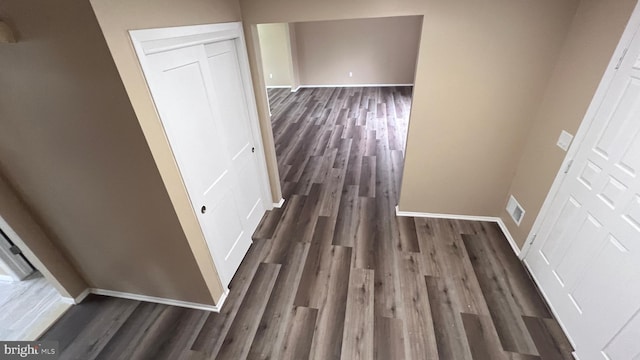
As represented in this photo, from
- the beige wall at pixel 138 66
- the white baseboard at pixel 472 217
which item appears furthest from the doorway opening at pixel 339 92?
the beige wall at pixel 138 66

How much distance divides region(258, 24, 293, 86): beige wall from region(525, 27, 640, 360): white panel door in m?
7.46

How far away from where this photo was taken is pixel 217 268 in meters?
2.12

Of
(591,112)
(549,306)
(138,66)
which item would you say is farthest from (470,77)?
(138,66)

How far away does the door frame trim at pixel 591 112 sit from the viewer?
1444 mm

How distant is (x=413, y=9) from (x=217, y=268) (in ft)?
8.40

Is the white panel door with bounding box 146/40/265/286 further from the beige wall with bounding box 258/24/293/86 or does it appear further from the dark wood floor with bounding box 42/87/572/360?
the beige wall with bounding box 258/24/293/86

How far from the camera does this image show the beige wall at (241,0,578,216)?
1970 mm

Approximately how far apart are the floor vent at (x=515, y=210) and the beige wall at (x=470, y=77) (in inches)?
4.5

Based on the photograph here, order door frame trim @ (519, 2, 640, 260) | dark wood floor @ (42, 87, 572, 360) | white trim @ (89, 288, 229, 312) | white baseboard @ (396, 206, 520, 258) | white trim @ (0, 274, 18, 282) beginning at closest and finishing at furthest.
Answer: door frame trim @ (519, 2, 640, 260), dark wood floor @ (42, 87, 572, 360), white trim @ (89, 288, 229, 312), white trim @ (0, 274, 18, 282), white baseboard @ (396, 206, 520, 258)

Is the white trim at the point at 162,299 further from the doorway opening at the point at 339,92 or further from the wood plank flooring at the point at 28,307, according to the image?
the doorway opening at the point at 339,92

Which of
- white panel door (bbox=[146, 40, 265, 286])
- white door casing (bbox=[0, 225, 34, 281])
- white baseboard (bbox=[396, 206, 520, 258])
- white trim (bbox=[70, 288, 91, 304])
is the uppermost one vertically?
white panel door (bbox=[146, 40, 265, 286])

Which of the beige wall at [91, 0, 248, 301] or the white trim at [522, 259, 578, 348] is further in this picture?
the white trim at [522, 259, 578, 348]

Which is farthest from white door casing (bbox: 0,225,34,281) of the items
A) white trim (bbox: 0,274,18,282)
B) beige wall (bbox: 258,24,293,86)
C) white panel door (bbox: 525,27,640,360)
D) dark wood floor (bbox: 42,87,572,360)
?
beige wall (bbox: 258,24,293,86)

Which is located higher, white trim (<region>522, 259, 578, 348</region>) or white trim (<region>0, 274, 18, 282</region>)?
white trim (<region>0, 274, 18, 282</region>)
